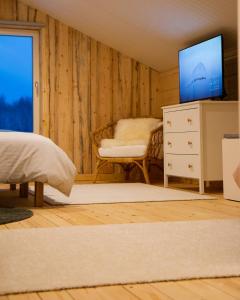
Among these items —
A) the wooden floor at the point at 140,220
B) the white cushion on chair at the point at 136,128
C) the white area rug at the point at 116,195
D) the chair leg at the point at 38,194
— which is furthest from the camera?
the white cushion on chair at the point at 136,128

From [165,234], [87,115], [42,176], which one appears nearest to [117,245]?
[165,234]

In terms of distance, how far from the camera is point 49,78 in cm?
627

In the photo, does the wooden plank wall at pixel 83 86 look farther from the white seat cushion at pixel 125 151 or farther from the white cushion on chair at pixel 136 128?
the white seat cushion at pixel 125 151

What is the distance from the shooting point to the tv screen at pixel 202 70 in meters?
4.50

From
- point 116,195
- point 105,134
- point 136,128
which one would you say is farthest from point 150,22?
point 116,195

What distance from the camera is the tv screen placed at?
450 cm

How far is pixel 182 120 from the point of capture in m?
4.64

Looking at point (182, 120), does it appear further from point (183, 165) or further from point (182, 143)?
point (183, 165)

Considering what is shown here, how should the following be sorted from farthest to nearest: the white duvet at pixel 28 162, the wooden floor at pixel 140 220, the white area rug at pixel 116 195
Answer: the white area rug at pixel 116 195
the white duvet at pixel 28 162
the wooden floor at pixel 140 220

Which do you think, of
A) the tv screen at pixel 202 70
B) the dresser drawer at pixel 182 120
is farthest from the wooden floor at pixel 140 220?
the tv screen at pixel 202 70

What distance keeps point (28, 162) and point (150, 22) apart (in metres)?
2.59

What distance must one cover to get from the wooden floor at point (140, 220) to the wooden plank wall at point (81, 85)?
1.90 metres

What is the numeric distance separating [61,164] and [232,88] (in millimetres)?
2160

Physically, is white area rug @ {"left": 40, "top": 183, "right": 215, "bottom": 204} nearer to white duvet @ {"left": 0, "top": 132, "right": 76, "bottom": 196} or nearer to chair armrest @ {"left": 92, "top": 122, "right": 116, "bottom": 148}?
white duvet @ {"left": 0, "top": 132, "right": 76, "bottom": 196}
